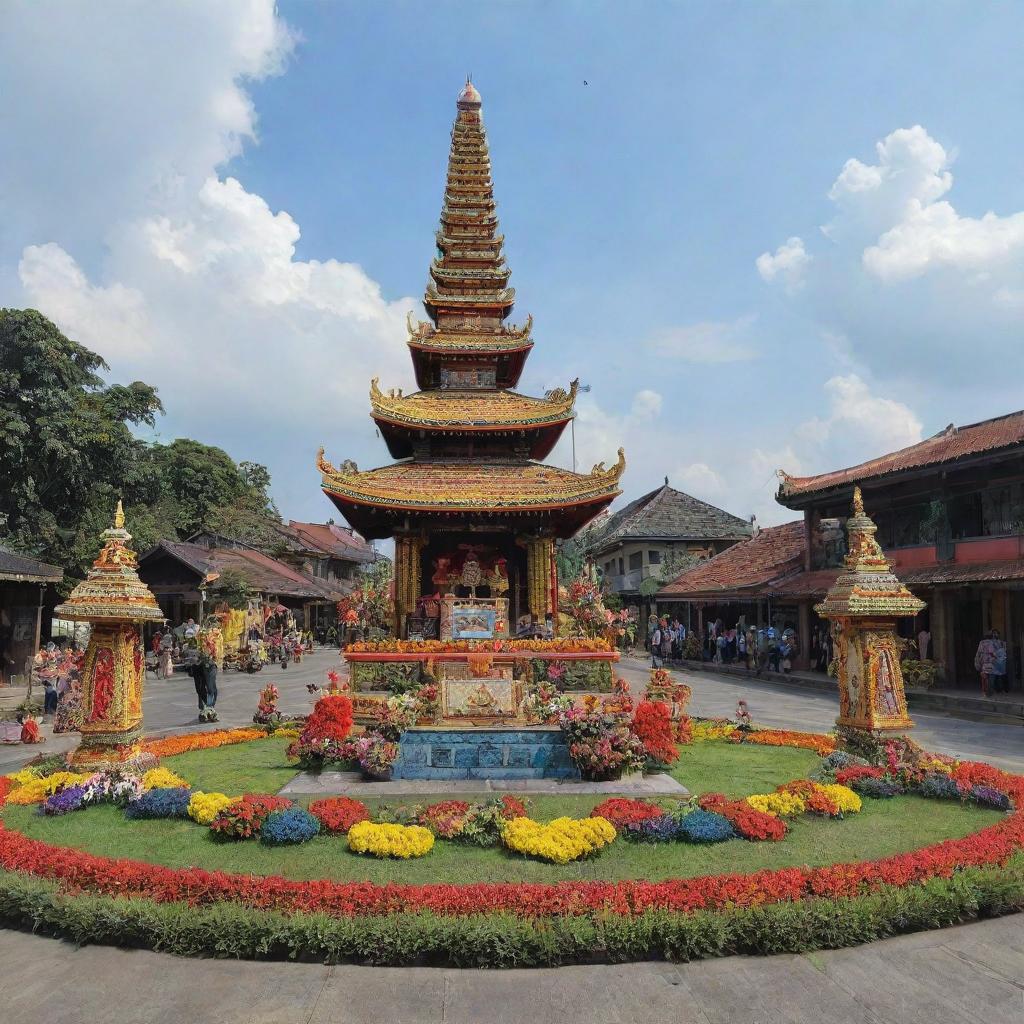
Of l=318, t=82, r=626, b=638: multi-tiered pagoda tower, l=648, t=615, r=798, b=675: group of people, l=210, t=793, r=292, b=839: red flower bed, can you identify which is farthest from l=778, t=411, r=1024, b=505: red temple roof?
l=210, t=793, r=292, b=839: red flower bed

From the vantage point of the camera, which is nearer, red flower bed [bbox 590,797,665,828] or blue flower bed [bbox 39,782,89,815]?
red flower bed [bbox 590,797,665,828]

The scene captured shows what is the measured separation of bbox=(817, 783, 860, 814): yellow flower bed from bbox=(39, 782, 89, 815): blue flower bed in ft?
33.3

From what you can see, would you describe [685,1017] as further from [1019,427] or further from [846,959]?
[1019,427]

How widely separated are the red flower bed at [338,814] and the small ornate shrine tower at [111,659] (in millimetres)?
3779

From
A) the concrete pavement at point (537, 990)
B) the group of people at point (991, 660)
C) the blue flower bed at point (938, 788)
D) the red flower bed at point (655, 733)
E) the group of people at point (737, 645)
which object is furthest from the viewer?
the group of people at point (737, 645)

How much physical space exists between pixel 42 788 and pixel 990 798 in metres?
13.3

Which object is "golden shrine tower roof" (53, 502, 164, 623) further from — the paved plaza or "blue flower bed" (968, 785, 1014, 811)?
"blue flower bed" (968, 785, 1014, 811)

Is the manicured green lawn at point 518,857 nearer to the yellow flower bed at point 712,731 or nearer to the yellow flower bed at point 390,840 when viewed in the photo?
the yellow flower bed at point 390,840

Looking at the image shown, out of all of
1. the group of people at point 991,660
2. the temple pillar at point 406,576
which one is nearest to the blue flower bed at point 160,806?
the temple pillar at point 406,576

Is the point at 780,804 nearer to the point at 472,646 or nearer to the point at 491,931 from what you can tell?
the point at 491,931

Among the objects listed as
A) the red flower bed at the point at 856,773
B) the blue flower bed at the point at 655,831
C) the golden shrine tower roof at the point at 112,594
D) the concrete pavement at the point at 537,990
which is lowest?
the concrete pavement at the point at 537,990

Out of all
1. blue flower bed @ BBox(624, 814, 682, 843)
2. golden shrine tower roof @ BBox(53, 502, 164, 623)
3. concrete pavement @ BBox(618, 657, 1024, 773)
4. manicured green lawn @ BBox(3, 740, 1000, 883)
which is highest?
golden shrine tower roof @ BBox(53, 502, 164, 623)

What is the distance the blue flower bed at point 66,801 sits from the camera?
980 centimetres

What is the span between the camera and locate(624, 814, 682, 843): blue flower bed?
8.66 metres
